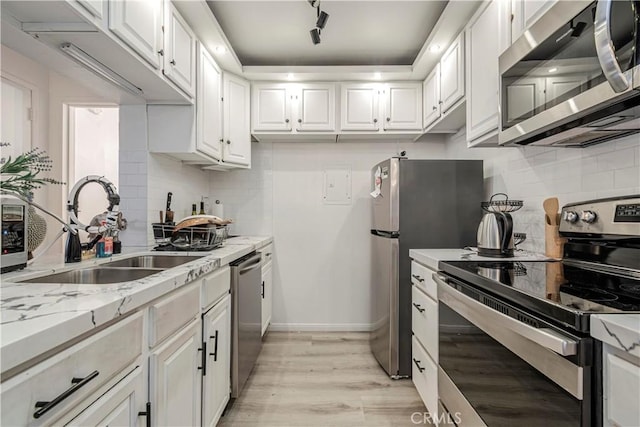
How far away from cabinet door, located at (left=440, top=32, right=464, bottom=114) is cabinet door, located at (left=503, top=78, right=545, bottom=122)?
2.20 ft

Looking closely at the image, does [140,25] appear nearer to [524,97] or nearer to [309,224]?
[524,97]

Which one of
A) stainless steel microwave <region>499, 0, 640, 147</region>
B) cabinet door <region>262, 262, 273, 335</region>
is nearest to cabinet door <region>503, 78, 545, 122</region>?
stainless steel microwave <region>499, 0, 640, 147</region>

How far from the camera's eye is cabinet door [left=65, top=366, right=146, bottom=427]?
724 millimetres

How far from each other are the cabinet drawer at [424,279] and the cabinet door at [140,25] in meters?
1.74

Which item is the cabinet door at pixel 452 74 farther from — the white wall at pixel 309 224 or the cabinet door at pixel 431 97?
the white wall at pixel 309 224

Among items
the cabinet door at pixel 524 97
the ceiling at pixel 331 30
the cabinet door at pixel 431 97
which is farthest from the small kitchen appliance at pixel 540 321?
the ceiling at pixel 331 30

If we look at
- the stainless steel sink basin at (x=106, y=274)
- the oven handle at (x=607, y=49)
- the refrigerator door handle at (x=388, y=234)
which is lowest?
the stainless steel sink basin at (x=106, y=274)

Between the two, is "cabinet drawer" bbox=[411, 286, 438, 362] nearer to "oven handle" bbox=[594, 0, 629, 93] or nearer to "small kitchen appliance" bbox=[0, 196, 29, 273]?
"oven handle" bbox=[594, 0, 629, 93]

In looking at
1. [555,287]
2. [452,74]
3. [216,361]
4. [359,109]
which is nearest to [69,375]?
[216,361]

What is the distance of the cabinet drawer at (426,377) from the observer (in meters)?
1.56

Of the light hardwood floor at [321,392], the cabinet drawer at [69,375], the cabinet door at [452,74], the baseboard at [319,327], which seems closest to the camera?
the cabinet drawer at [69,375]

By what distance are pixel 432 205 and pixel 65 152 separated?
2.68m

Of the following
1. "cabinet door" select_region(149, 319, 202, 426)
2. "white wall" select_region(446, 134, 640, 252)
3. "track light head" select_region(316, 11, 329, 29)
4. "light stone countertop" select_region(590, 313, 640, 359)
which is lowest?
"cabinet door" select_region(149, 319, 202, 426)

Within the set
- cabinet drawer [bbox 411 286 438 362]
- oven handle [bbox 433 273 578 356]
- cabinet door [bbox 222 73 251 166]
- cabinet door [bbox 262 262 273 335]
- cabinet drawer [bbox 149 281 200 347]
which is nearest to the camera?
oven handle [bbox 433 273 578 356]
